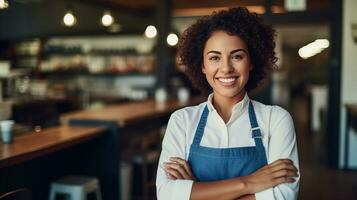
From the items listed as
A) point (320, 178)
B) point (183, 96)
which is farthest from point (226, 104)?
point (183, 96)

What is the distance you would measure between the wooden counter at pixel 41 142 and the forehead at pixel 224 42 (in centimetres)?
161

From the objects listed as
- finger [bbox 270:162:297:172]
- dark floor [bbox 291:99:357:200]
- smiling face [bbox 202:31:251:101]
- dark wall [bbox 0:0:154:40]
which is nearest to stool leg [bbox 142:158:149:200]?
dark floor [bbox 291:99:357:200]

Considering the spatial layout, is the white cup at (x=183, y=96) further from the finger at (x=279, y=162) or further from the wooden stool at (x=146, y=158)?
the finger at (x=279, y=162)

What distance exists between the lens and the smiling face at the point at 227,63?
1.54m

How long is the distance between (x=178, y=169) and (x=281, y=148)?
37 centimetres

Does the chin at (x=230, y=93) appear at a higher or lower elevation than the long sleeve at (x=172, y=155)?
higher

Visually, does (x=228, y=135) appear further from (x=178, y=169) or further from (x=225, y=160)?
(x=178, y=169)

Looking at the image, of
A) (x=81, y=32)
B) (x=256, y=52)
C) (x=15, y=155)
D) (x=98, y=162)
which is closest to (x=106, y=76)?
(x=81, y=32)

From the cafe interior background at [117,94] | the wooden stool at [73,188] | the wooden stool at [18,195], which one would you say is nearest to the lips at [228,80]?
the cafe interior background at [117,94]

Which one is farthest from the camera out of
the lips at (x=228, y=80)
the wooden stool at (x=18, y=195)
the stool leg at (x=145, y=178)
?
the stool leg at (x=145, y=178)

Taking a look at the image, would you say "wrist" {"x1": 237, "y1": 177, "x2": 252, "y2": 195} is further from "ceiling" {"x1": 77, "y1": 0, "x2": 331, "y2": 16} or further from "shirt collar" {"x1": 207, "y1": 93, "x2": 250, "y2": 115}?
"ceiling" {"x1": 77, "y1": 0, "x2": 331, "y2": 16}

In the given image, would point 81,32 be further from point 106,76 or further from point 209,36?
point 209,36

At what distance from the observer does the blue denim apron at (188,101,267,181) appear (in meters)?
1.54

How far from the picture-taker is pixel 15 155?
105 inches
